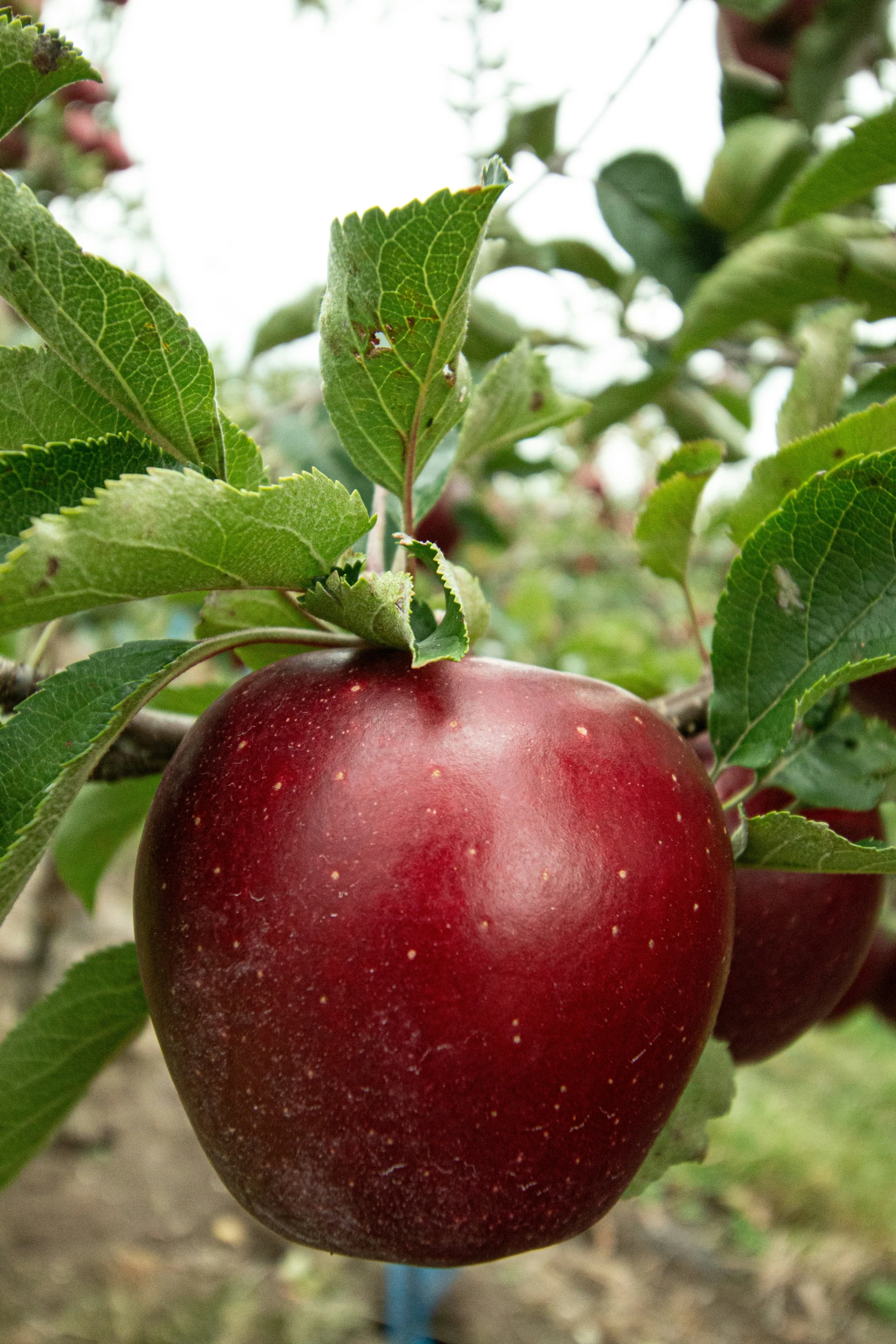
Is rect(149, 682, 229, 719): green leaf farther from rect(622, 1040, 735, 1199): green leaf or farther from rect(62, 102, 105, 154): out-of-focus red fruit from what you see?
rect(62, 102, 105, 154): out-of-focus red fruit

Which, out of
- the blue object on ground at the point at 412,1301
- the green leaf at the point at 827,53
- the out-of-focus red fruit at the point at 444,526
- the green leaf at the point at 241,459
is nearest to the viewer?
the green leaf at the point at 241,459

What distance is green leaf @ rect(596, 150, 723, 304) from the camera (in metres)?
1.09

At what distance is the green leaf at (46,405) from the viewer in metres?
0.45

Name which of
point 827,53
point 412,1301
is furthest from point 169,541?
point 412,1301

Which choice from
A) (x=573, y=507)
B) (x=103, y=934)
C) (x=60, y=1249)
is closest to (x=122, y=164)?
(x=573, y=507)

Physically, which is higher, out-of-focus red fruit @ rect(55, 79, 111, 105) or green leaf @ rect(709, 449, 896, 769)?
out-of-focus red fruit @ rect(55, 79, 111, 105)

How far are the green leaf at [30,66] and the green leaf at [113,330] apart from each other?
0.10 meters

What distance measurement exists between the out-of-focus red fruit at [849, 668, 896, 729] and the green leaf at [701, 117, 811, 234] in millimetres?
581

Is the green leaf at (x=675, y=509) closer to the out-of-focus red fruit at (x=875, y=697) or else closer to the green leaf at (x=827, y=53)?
the out-of-focus red fruit at (x=875, y=697)

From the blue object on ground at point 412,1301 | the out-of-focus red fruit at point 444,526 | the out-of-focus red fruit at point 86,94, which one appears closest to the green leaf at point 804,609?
the out-of-focus red fruit at point 444,526

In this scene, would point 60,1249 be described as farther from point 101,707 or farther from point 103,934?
point 101,707

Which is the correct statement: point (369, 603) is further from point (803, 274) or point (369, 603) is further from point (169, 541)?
point (803, 274)

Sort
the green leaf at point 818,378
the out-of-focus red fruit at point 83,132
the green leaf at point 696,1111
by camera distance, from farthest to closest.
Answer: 1. the out-of-focus red fruit at point 83,132
2. the green leaf at point 818,378
3. the green leaf at point 696,1111

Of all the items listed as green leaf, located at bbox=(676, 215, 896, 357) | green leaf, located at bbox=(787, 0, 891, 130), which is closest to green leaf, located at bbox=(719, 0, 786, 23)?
green leaf, located at bbox=(787, 0, 891, 130)
